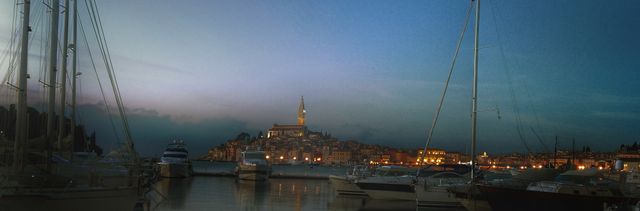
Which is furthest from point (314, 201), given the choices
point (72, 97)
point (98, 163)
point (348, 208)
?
point (98, 163)

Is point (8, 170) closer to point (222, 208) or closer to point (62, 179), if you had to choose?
point (62, 179)

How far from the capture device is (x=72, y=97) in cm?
2395

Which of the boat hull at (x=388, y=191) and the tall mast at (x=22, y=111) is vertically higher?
the tall mast at (x=22, y=111)

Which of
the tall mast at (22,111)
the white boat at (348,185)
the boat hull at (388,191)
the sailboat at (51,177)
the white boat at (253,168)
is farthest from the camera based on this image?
the white boat at (253,168)

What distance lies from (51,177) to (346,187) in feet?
69.2

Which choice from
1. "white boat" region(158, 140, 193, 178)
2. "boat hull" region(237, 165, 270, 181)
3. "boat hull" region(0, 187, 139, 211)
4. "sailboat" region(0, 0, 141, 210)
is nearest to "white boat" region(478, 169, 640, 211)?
"sailboat" region(0, 0, 141, 210)

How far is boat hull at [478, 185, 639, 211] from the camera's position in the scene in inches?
744

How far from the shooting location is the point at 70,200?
15.3 meters

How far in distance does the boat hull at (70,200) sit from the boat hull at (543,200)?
1232cm

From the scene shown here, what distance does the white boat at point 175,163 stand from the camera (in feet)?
183

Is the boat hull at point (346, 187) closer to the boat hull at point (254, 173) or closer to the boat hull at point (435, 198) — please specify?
the boat hull at point (435, 198)

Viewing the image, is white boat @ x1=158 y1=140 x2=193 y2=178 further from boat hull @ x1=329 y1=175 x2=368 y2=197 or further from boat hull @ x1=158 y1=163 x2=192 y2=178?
boat hull @ x1=329 y1=175 x2=368 y2=197

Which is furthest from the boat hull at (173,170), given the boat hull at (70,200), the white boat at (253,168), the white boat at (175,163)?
the boat hull at (70,200)

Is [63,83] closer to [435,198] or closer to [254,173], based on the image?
[435,198]
